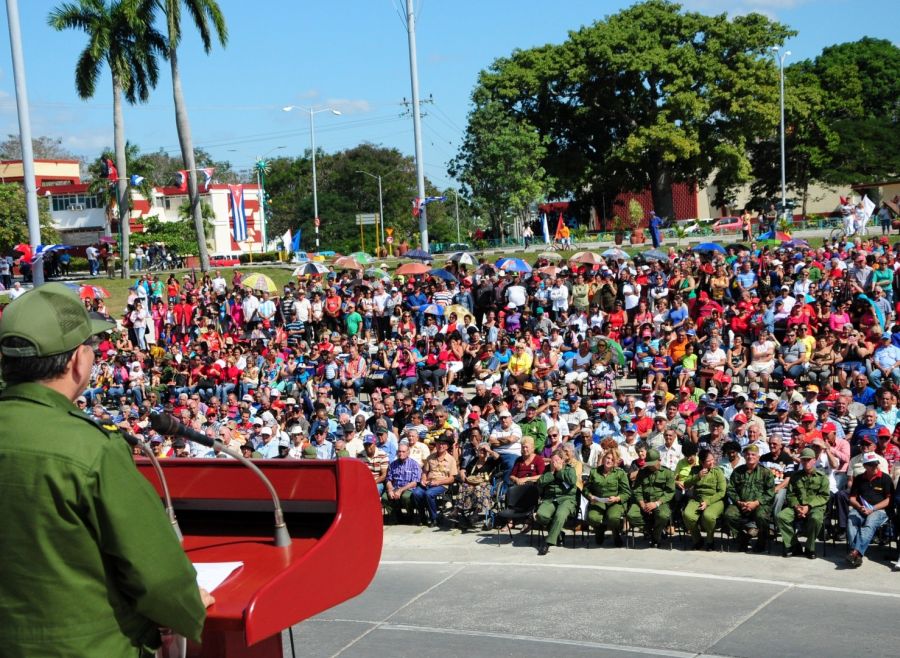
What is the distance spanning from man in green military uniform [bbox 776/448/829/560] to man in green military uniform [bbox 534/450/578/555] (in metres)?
2.34

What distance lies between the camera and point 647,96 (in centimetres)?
5197

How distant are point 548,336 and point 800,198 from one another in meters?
51.3

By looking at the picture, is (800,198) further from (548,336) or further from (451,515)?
(451,515)

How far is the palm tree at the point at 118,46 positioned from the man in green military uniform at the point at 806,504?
31642 millimetres

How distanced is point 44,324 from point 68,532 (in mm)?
494

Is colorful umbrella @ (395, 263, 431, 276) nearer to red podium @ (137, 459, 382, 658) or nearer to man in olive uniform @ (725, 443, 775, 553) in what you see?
man in olive uniform @ (725, 443, 775, 553)

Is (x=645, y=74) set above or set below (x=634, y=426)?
above

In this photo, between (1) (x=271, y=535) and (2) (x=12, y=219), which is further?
(2) (x=12, y=219)

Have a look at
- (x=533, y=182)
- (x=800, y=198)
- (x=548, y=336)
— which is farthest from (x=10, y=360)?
(x=800, y=198)

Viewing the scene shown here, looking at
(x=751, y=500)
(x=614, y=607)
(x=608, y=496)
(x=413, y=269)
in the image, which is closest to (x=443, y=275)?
(x=413, y=269)

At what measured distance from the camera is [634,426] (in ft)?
43.0

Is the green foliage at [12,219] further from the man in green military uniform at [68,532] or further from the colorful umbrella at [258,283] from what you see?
the man in green military uniform at [68,532]

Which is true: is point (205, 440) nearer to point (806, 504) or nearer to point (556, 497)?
point (806, 504)

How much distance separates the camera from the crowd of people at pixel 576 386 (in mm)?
11250
